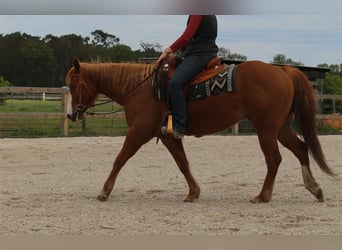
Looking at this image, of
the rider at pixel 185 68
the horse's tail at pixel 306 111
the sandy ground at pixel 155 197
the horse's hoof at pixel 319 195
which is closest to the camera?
the sandy ground at pixel 155 197

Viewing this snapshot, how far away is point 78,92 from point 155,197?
4.67 feet

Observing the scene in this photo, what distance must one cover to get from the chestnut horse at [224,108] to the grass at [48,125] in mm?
7259

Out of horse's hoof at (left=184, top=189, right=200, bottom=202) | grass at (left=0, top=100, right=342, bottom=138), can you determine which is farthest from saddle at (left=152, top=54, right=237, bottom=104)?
grass at (left=0, top=100, right=342, bottom=138)

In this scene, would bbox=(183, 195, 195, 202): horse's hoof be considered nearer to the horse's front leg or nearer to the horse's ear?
the horse's front leg

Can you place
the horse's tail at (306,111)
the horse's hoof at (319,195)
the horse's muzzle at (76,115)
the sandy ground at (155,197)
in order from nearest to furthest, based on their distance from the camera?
the sandy ground at (155,197) → the horse's hoof at (319,195) → the horse's tail at (306,111) → the horse's muzzle at (76,115)

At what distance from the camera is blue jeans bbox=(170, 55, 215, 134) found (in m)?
4.85

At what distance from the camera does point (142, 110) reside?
5090mm

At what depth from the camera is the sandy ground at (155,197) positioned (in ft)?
12.3

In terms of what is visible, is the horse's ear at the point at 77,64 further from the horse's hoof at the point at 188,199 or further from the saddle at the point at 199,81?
the horse's hoof at the point at 188,199

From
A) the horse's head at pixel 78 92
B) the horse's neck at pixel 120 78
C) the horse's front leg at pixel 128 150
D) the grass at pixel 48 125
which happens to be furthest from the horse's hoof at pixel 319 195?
the grass at pixel 48 125

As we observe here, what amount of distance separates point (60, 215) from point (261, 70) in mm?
2405

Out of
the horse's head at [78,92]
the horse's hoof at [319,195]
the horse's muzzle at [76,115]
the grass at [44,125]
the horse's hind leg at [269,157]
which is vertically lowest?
the grass at [44,125]

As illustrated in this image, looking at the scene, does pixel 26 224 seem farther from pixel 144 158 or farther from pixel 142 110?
pixel 144 158

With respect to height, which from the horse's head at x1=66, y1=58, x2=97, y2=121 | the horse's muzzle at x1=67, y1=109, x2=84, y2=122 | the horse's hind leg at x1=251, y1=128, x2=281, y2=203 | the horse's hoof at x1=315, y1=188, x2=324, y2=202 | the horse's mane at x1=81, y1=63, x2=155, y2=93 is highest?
the horse's mane at x1=81, y1=63, x2=155, y2=93
